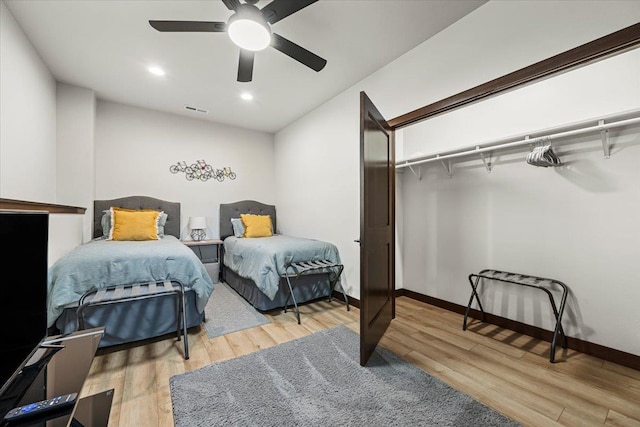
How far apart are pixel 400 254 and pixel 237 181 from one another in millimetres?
3086

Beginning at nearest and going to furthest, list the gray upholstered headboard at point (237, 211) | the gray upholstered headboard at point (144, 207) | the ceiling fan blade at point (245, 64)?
1. the ceiling fan blade at point (245, 64)
2. the gray upholstered headboard at point (144, 207)
3. the gray upholstered headboard at point (237, 211)

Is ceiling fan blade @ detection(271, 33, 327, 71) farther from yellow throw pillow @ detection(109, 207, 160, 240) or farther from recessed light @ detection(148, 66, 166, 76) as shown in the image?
yellow throw pillow @ detection(109, 207, 160, 240)

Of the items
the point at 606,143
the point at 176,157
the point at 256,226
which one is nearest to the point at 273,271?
the point at 256,226

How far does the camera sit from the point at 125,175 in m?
3.96

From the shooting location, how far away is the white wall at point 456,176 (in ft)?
5.85

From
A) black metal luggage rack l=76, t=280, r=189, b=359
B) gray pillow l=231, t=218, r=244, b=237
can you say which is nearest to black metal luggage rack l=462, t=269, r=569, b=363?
black metal luggage rack l=76, t=280, r=189, b=359

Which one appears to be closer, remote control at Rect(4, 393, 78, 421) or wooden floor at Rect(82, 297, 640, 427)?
remote control at Rect(4, 393, 78, 421)

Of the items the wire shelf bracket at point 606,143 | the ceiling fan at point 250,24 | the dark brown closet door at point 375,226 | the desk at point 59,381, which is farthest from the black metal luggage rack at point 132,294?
the wire shelf bracket at point 606,143

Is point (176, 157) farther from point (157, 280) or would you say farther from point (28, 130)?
point (157, 280)

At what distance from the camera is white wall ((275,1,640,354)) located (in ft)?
5.85

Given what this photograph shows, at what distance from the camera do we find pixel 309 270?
2.91 m

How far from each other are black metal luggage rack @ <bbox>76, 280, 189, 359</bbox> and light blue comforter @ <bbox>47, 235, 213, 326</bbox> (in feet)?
0.19

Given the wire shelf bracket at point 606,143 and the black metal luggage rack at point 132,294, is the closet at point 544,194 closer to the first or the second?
the wire shelf bracket at point 606,143

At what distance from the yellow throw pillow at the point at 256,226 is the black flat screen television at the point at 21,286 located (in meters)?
3.13
